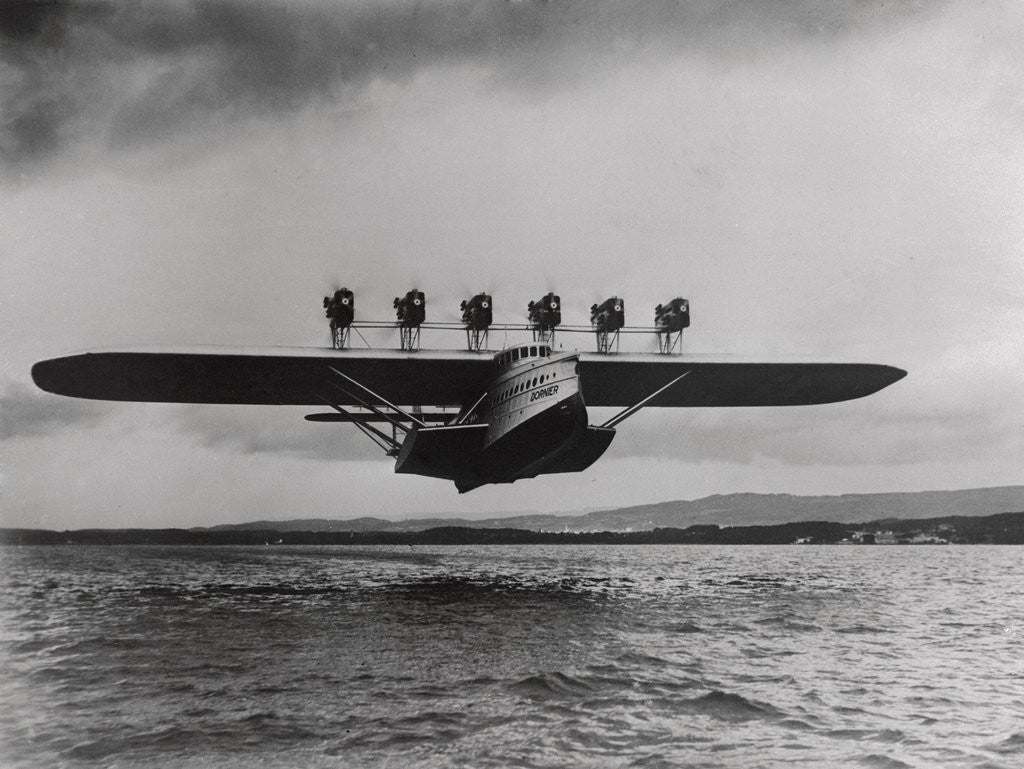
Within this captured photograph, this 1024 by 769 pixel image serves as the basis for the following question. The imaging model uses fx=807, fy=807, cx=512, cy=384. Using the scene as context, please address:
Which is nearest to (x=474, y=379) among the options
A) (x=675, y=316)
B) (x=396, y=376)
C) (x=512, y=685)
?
(x=396, y=376)

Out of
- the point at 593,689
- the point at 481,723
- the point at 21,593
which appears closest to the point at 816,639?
the point at 593,689

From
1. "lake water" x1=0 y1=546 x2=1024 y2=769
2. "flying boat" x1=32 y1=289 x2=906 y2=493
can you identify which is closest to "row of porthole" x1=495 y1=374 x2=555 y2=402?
"flying boat" x1=32 y1=289 x2=906 y2=493

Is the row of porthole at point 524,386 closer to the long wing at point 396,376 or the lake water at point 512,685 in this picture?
the long wing at point 396,376

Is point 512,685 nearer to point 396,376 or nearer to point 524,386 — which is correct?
point 524,386

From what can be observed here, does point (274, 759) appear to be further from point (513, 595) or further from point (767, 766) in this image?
point (513, 595)

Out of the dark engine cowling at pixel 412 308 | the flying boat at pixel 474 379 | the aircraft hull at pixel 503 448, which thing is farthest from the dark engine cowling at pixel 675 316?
the dark engine cowling at pixel 412 308

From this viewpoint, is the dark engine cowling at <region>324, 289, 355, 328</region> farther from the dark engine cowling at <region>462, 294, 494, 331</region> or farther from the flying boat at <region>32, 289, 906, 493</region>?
→ the dark engine cowling at <region>462, 294, 494, 331</region>
